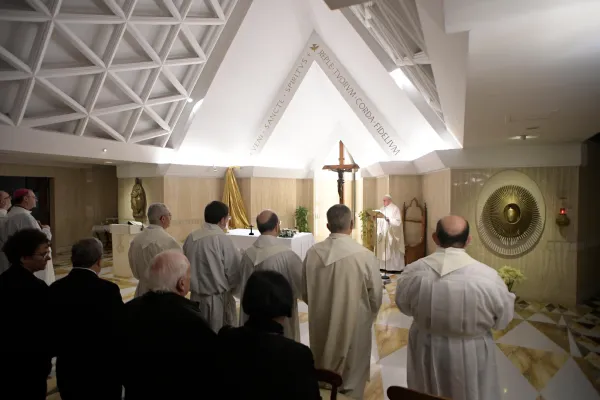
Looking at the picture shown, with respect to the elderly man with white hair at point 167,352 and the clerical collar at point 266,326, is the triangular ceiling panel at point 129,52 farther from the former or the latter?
the clerical collar at point 266,326

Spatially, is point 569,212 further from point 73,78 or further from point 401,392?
point 73,78

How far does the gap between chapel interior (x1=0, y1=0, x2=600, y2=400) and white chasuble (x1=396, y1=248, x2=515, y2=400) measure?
1240 mm

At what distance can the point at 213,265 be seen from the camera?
3607mm

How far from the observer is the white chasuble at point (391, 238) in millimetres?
8539

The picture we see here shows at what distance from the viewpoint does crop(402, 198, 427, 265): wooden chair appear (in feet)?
28.5

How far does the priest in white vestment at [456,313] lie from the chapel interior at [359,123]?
1.23m

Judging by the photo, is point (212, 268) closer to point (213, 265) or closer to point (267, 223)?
point (213, 265)

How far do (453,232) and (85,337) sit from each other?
8.04 ft

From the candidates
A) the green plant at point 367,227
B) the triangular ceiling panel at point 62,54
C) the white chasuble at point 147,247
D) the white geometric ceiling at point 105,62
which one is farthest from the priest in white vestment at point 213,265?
the green plant at point 367,227

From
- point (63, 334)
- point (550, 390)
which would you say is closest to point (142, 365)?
point (63, 334)

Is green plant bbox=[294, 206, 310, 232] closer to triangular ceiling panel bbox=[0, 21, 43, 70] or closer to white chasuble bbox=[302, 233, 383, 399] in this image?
triangular ceiling panel bbox=[0, 21, 43, 70]

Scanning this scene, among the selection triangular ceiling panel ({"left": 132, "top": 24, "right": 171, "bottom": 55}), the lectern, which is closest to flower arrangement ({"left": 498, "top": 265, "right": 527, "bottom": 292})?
triangular ceiling panel ({"left": 132, "top": 24, "right": 171, "bottom": 55})

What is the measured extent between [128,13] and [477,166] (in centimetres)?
639

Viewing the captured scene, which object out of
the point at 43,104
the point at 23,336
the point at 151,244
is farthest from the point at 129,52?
the point at 23,336
